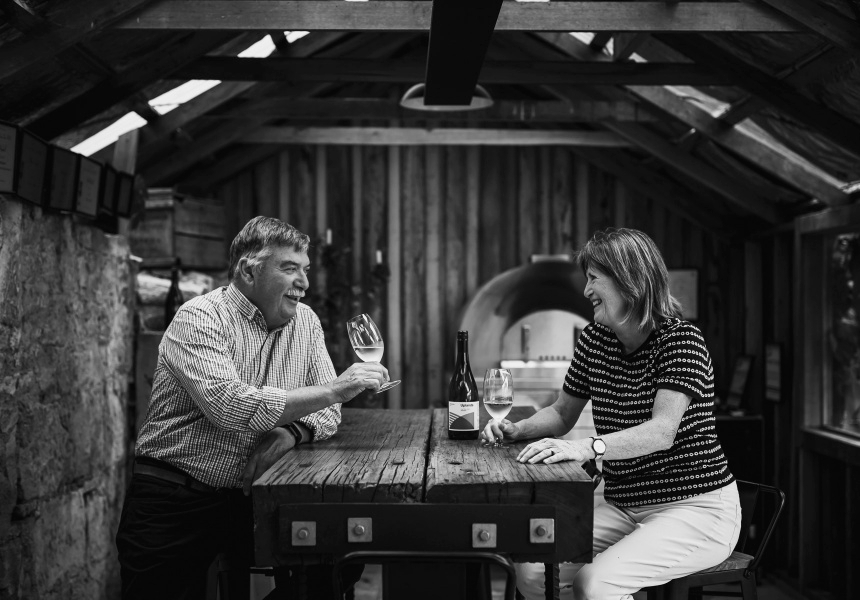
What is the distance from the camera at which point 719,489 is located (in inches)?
105

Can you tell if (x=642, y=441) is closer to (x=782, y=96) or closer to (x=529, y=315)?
(x=782, y=96)

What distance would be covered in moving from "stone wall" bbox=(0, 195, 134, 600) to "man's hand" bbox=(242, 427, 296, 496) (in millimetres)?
1545

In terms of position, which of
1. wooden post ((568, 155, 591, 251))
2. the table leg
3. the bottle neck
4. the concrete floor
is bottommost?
the concrete floor

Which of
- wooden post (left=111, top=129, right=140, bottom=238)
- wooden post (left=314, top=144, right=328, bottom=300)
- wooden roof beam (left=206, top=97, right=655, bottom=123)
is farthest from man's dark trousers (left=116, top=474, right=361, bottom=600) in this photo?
wooden post (left=314, top=144, right=328, bottom=300)

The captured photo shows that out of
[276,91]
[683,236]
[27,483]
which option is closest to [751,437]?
[683,236]

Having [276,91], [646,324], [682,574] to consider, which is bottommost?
[682,574]

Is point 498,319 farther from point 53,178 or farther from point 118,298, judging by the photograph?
point 53,178

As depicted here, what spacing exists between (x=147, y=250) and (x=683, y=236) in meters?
4.06

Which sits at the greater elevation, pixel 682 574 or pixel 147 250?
pixel 147 250

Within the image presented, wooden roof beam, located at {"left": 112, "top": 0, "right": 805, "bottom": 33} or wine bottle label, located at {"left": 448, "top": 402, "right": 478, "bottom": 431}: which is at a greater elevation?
wooden roof beam, located at {"left": 112, "top": 0, "right": 805, "bottom": 33}

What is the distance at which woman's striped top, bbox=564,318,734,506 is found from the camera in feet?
8.65

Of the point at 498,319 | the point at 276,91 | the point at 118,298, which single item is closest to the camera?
the point at 118,298

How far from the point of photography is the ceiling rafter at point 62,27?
11.7 ft

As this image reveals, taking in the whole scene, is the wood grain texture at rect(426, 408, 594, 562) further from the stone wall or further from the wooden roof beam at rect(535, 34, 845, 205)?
the wooden roof beam at rect(535, 34, 845, 205)
